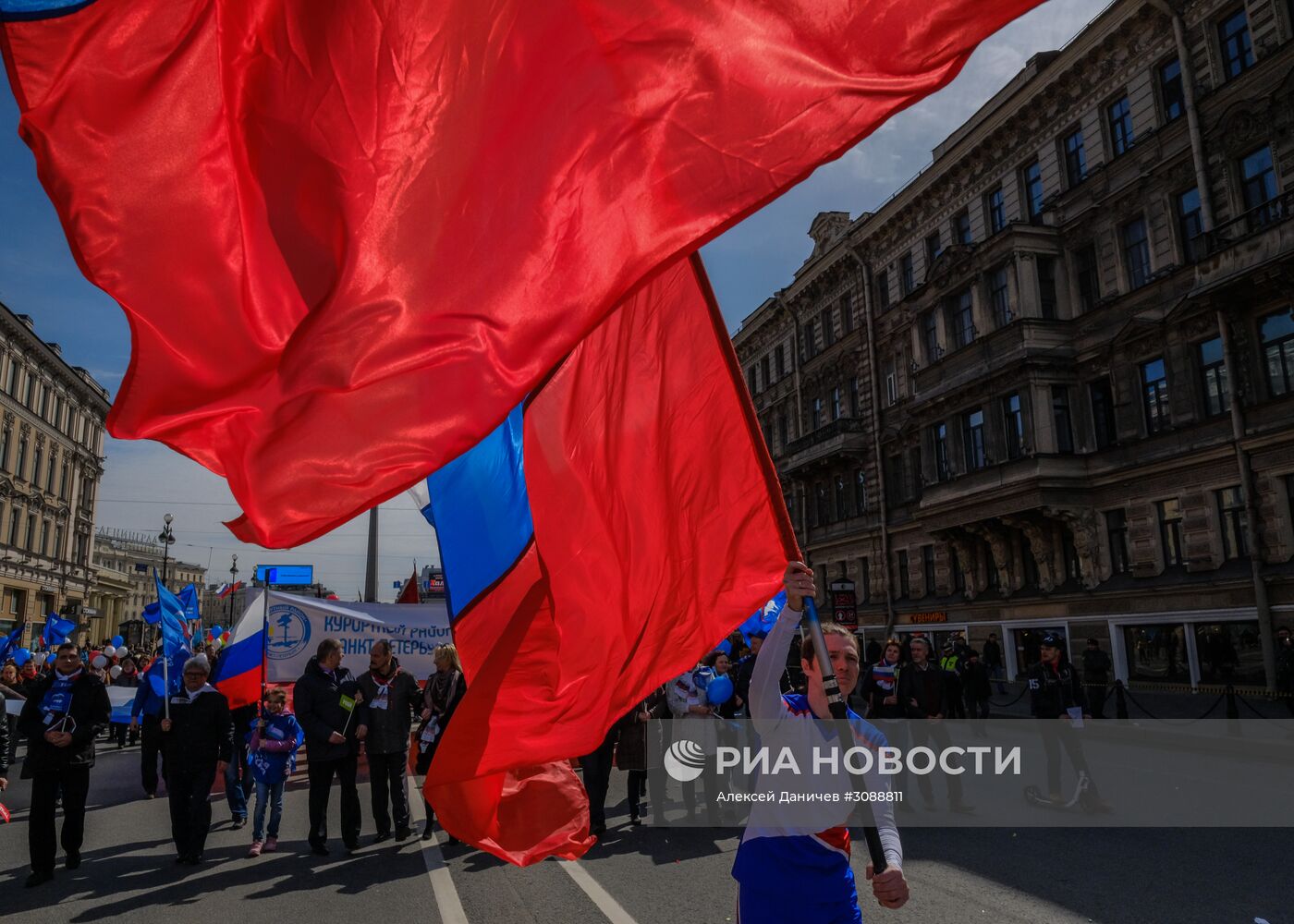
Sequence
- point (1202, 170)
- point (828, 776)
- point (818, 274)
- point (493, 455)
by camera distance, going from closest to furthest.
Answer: point (828, 776) → point (493, 455) → point (1202, 170) → point (818, 274)

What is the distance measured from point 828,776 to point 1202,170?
24247 mm

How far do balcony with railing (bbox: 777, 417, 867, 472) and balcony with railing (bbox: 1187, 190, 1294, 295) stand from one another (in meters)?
17.5

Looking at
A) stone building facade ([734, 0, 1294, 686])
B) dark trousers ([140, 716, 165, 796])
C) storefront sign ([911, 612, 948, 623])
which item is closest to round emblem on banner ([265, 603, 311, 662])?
dark trousers ([140, 716, 165, 796])

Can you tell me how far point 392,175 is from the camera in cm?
294

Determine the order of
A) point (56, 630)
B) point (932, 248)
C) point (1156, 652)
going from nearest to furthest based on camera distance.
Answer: point (56, 630) → point (1156, 652) → point (932, 248)

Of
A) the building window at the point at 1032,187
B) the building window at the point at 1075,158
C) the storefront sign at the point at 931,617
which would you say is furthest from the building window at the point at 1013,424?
the storefront sign at the point at 931,617

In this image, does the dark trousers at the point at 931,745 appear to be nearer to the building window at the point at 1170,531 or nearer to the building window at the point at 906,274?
the building window at the point at 1170,531

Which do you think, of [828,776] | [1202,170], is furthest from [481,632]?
[1202,170]

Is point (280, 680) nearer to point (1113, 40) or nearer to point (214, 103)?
point (214, 103)

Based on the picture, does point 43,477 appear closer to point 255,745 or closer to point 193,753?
point 255,745

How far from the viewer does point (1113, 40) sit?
25.8 metres

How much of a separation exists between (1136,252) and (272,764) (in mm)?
25512

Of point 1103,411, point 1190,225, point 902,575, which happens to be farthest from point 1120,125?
point 902,575

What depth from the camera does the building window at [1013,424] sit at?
2825 cm
